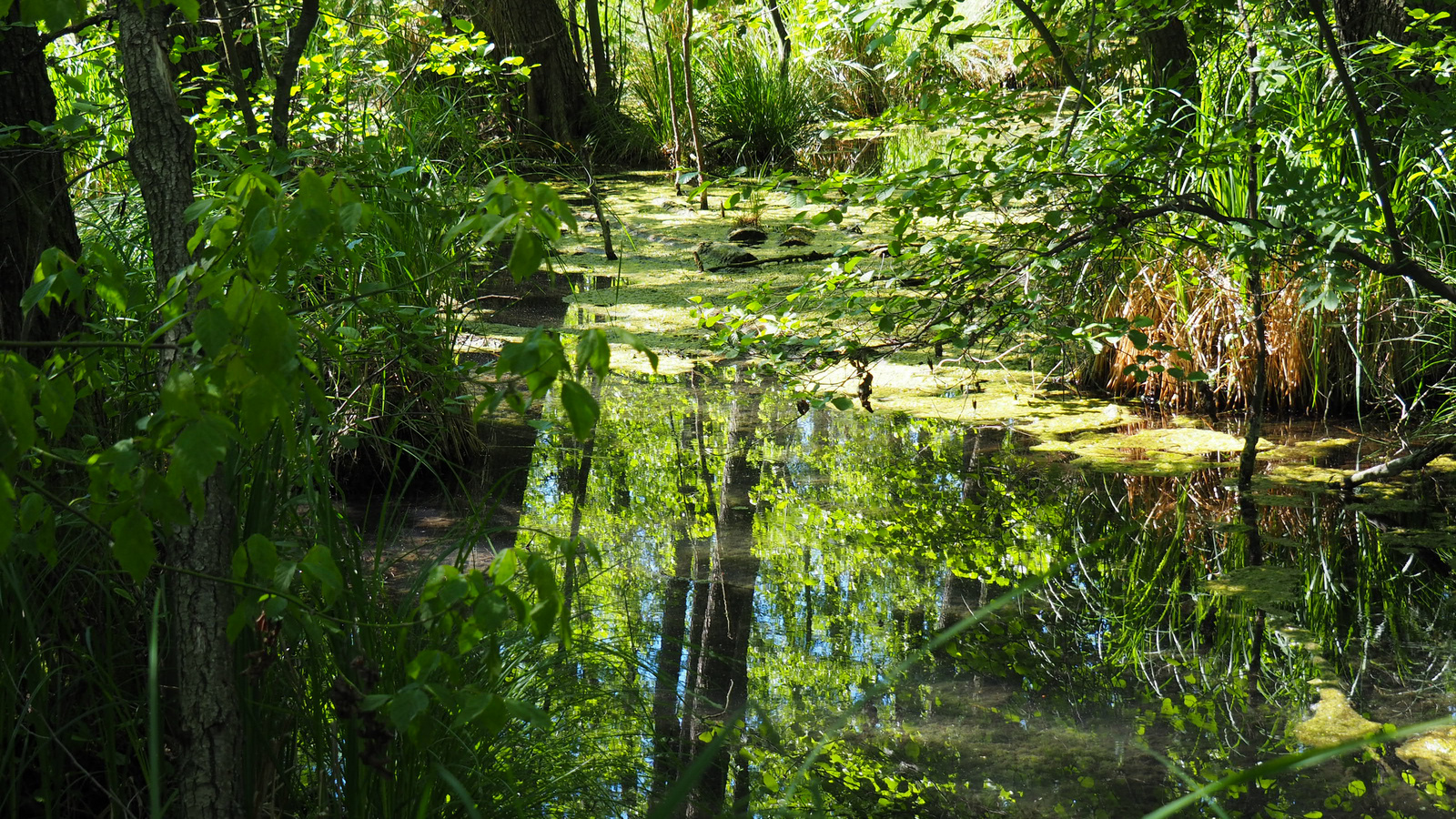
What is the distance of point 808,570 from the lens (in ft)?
8.19

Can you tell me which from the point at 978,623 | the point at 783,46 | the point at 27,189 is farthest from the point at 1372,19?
the point at 783,46

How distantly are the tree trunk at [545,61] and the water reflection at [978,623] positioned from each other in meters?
4.57

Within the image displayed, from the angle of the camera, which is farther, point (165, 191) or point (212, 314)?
point (165, 191)

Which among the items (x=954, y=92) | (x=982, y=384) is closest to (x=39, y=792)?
(x=954, y=92)

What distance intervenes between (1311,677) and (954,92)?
1.31 metres

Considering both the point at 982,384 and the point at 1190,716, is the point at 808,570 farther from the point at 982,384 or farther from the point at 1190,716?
the point at 982,384

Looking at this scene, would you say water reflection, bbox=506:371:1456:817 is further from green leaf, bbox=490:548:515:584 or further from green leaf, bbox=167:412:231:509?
green leaf, bbox=167:412:231:509

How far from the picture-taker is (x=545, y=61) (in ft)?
24.0

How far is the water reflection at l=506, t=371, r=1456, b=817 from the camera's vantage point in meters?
1.73

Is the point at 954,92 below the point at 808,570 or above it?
above

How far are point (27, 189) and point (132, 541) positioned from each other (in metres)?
1.23

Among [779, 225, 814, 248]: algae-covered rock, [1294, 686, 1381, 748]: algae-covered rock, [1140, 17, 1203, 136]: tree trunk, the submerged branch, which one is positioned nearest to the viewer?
[1294, 686, 1381, 748]: algae-covered rock

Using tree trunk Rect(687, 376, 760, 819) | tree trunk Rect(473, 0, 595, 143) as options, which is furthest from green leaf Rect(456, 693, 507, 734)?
tree trunk Rect(473, 0, 595, 143)

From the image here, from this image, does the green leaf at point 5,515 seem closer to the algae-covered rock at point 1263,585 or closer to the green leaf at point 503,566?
the green leaf at point 503,566
